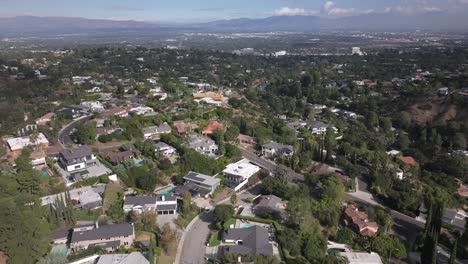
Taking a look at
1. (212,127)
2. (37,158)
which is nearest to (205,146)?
(212,127)

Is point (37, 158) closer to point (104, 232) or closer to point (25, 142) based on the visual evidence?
point (25, 142)

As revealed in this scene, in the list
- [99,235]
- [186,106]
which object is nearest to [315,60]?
[186,106]

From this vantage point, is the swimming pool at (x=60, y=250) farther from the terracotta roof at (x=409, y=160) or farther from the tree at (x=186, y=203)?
the terracotta roof at (x=409, y=160)

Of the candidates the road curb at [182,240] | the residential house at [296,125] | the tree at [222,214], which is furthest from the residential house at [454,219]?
the residential house at [296,125]

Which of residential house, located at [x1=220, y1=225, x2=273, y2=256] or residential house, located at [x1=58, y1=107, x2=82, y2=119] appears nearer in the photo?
residential house, located at [x1=220, y1=225, x2=273, y2=256]

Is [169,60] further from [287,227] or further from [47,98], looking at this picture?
[287,227]

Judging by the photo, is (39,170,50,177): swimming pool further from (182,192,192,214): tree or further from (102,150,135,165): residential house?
(182,192,192,214): tree

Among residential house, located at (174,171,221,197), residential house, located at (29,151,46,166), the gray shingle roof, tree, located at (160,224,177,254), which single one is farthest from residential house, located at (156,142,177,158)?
tree, located at (160,224,177,254)
